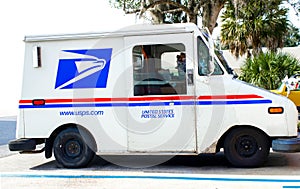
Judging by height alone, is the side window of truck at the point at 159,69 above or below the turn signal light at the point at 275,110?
above

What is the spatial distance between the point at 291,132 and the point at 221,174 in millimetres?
1413

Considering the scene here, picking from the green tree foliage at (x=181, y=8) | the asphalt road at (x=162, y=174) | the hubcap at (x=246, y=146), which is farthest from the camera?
the green tree foliage at (x=181, y=8)

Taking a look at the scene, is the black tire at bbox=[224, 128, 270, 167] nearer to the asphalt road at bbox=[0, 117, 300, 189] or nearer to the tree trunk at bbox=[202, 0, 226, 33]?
the asphalt road at bbox=[0, 117, 300, 189]

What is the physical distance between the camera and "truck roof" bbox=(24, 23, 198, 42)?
25.2 ft

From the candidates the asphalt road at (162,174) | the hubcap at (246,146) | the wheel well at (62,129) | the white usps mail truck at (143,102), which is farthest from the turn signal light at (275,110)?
the wheel well at (62,129)

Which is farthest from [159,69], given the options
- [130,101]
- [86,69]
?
[86,69]

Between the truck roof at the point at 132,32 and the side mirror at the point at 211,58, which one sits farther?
the truck roof at the point at 132,32

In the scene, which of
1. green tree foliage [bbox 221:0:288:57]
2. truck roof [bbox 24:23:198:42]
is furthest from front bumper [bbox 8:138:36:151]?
green tree foliage [bbox 221:0:288:57]

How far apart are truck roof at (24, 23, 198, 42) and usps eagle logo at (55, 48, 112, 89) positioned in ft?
0.92

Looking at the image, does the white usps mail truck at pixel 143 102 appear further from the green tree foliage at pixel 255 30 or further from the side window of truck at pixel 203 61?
the green tree foliage at pixel 255 30

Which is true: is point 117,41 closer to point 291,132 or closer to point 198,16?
point 291,132

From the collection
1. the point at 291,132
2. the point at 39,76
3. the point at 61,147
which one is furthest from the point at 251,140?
the point at 39,76

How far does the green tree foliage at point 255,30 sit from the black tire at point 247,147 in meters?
18.4

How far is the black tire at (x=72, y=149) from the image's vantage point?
27.0 feet
